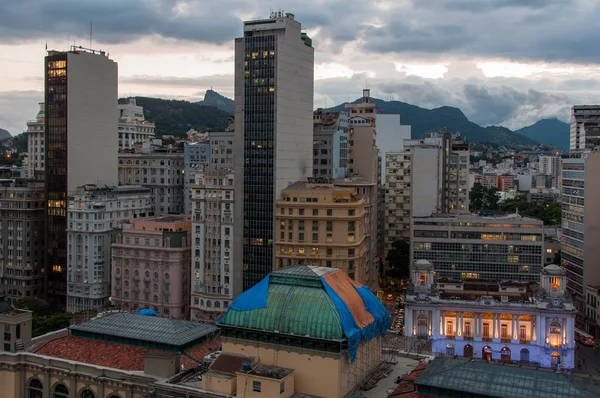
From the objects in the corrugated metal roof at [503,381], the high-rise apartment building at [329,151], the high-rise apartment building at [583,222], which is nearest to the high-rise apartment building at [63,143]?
the high-rise apartment building at [329,151]

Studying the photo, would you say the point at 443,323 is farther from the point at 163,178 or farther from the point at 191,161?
the point at 163,178

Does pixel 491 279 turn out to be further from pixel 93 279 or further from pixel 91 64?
pixel 91 64

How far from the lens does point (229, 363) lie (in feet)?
208

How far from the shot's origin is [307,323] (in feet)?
207

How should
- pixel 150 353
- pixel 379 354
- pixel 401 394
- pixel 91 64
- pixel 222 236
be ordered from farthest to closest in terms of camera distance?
pixel 91 64
pixel 222 236
pixel 379 354
pixel 150 353
pixel 401 394

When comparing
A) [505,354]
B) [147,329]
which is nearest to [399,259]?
[505,354]

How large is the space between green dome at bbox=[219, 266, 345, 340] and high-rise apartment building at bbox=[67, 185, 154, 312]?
9492 centimetres

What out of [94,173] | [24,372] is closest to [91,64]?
[94,173]

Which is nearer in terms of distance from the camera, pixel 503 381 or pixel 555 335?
pixel 503 381

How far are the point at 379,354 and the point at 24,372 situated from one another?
38790 millimetres

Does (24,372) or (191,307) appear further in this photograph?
(191,307)

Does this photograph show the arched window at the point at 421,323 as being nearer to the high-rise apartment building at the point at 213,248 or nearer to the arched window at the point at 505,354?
the arched window at the point at 505,354

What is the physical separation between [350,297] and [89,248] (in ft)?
328

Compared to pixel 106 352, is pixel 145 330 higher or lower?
higher
